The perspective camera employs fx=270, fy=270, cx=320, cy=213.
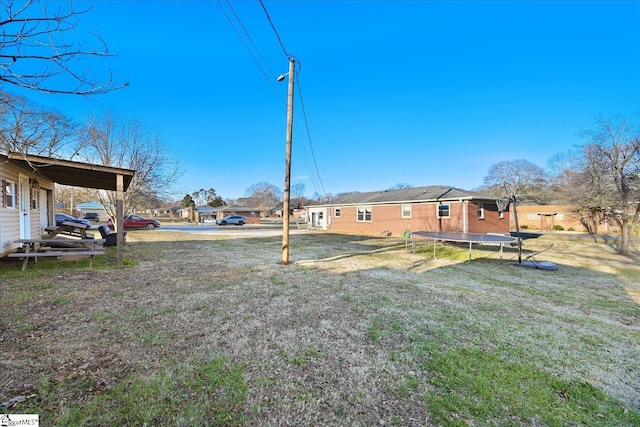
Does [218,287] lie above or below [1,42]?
below

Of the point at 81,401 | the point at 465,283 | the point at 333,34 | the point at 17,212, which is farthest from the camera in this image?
the point at 333,34

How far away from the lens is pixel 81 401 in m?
2.33

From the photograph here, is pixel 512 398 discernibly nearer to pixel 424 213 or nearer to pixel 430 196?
pixel 424 213

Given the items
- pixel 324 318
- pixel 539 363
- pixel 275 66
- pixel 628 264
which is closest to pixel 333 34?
pixel 275 66

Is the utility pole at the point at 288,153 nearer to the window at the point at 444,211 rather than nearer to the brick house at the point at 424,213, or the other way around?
the brick house at the point at 424,213

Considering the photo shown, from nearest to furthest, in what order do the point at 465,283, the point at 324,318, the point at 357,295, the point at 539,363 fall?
the point at 539,363 → the point at 324,318 → the point at 357,295 → the point at 465,283

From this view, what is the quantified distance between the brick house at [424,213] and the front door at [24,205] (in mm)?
19386

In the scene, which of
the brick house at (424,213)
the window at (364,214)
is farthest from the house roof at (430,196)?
the window at (364,214)

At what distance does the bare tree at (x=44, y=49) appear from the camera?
260 cm

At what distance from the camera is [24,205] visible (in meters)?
8.81

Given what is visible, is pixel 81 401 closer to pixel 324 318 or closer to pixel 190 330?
pixel 190 330

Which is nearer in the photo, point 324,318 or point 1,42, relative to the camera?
point 1,42

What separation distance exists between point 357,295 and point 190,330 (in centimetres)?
325

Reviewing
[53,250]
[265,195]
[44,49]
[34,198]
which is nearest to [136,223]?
[34,198]
